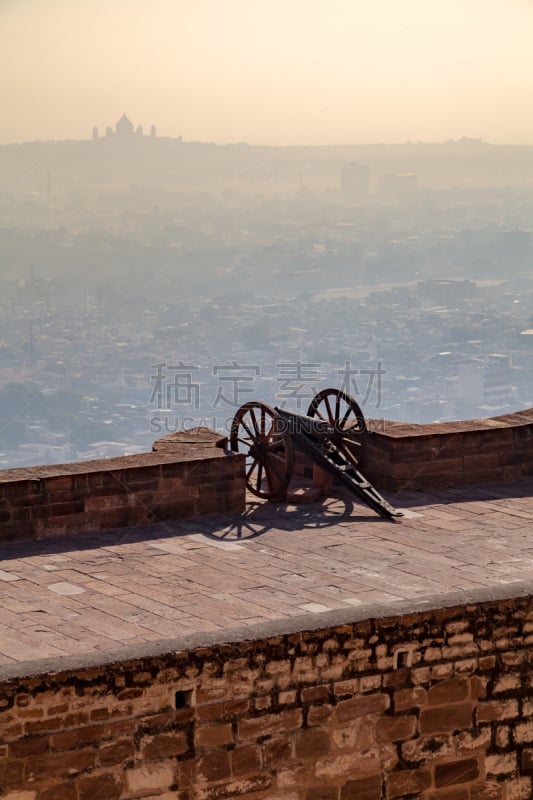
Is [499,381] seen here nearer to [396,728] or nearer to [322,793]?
[396,728]

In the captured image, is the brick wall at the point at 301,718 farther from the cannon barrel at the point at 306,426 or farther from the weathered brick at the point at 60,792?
the cannon barrel at the point at 306,426

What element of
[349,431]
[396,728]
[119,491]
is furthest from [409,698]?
[349,431]

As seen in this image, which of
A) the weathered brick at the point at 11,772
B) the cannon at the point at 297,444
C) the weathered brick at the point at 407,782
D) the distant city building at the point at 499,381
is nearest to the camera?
the weathered brick at the point at 11,772

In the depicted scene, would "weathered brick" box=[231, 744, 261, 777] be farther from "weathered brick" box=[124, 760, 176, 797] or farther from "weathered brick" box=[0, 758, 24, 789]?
"weathered brick" box=[0, 758, 24, 789]

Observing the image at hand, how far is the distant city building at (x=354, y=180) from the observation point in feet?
422

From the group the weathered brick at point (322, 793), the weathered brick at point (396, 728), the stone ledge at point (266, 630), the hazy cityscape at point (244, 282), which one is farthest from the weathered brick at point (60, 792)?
the hazy cityscape at point (244, 282)

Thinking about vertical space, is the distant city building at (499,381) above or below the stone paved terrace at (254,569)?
below

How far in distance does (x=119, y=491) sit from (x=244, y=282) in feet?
317

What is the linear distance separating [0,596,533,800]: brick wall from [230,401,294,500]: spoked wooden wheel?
3.73m

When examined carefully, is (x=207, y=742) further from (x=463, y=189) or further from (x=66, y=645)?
(x=463, y=189)

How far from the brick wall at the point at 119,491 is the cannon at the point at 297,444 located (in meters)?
0.46

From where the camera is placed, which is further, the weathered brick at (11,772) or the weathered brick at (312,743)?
the weathered brick at (312,743)

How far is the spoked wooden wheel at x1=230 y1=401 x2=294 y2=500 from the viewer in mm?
10586

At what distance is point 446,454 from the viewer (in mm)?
11023
